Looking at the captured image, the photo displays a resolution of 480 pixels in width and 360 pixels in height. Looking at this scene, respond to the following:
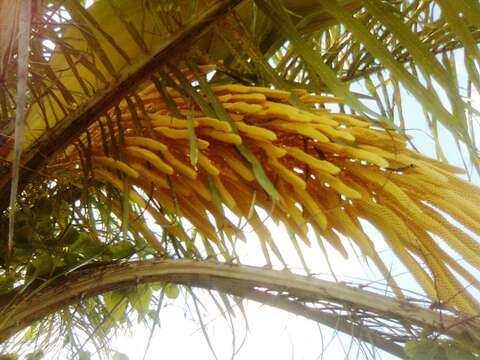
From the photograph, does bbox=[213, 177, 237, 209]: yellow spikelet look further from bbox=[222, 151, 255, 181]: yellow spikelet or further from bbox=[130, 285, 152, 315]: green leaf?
bbox=[130, 285, 152, 315]: green leaf

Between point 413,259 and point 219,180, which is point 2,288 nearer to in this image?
point 219,180

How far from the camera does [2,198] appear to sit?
779mm

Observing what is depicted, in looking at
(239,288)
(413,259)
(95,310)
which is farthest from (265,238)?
(95,310)

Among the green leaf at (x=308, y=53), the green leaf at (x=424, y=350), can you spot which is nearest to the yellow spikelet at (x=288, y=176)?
the green leaf at (x=308, y=53)

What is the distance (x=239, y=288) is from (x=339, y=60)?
0.75 metres

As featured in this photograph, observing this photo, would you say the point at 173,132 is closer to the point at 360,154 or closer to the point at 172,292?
the point at 360,154

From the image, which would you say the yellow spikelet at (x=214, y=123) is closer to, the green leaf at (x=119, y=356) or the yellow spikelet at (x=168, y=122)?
the yellow spikelet at (x=168, y=122)

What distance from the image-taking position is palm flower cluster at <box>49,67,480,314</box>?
2.37 ft

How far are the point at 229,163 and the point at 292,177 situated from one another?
0.09 meters

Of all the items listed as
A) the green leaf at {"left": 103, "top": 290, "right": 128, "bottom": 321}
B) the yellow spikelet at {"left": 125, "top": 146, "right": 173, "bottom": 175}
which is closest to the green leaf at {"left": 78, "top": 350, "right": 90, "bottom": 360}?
the green leaf at {"left": 103, "top": 290, "right": 128, "bottom": 321}

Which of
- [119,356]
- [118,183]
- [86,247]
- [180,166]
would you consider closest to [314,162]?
[180,166]

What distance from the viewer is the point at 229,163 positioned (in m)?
0.77

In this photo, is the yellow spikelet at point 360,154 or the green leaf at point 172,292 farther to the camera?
the green leaf at point 172,292

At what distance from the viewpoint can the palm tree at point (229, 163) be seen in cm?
70
